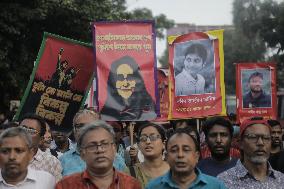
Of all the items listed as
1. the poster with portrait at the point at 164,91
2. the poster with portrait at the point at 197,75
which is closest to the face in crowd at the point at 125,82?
the poster with portrait at the point at 197,75

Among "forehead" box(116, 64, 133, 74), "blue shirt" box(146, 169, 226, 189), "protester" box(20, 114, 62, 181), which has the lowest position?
"blue shirt" box(146, 169, 226, 189)

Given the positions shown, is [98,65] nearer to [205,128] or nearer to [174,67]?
[174,67]

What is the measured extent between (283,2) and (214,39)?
2160cm

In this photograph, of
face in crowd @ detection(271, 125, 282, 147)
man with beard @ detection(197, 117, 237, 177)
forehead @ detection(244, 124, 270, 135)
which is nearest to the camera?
forehead @ detection(244, 124, 270, 135)

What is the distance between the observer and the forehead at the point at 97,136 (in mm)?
3990

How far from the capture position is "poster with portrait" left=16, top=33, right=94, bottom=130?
6.96 meters

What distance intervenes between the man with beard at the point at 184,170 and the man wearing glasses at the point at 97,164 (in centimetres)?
25

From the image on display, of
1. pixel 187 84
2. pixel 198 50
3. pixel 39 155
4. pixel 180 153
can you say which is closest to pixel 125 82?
pixel 187 84

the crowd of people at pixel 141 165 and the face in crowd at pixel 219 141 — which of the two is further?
the face in crowd at pixel 219 141

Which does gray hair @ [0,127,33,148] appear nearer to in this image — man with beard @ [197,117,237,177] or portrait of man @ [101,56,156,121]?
man with beard @ [197,117,237,177]

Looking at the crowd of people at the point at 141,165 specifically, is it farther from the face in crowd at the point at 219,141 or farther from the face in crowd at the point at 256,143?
the face in crowd at the point at 219,141

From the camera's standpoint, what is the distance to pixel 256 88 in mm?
9422

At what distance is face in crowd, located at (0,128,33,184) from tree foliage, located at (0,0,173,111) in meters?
11.0

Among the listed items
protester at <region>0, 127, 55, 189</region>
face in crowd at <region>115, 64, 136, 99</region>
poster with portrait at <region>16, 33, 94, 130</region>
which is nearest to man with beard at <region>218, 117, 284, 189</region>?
protester at <region>0, 127, 55, 189</region>
